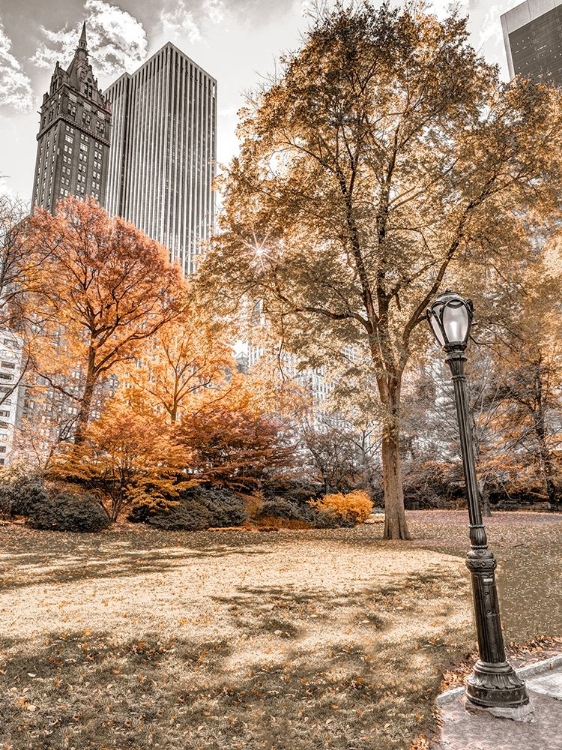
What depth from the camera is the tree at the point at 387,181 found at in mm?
12586

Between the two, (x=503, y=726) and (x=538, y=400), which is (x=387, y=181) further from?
(x=538, y=400)

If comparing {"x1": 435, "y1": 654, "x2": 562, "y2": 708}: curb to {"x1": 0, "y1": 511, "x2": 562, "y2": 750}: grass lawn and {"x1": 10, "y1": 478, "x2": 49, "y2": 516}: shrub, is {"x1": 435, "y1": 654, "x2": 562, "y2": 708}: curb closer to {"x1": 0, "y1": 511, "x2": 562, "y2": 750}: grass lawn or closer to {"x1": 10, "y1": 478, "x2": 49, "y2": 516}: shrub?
{"x1": 0, "y1": 511, "x2": 562, "y2": 750}: grass lawn

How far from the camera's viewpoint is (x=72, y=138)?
121875 mm

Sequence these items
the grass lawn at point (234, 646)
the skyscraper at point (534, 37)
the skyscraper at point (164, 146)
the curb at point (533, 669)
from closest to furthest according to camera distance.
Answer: the grass lawn at point (234, 646) < the curb at point (533, 669) < the skyscraper at point (534, 37) < the skyscraper at point (164, 146)

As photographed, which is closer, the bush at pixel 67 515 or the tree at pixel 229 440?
the bush at pixel 67 515

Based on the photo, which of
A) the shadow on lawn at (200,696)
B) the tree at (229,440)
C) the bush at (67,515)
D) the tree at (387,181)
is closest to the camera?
the shadow on lawn at (200,696)

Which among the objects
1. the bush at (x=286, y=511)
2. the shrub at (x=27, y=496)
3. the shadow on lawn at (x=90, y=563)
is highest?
the shrub at (x=27, y=496)

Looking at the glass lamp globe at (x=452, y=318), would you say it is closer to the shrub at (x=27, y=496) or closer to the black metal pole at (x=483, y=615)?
the black metal pole at (x=483, y=615)

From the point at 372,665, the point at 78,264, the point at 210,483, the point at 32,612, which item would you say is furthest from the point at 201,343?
the point at 372,665

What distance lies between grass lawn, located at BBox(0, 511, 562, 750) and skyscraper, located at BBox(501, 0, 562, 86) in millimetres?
140550

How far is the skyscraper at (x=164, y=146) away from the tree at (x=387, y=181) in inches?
5170

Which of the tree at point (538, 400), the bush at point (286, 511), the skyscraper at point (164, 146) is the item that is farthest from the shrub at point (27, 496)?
the skyscraper at point (164, 146)

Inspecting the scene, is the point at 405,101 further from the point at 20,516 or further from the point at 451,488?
the point at 451,488

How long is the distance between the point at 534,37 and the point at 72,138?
11820 cm
